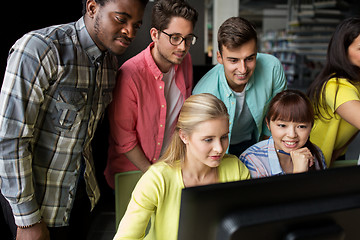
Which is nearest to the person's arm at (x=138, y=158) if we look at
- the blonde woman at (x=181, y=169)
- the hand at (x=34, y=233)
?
the blonde woman at (x=181, y=169)

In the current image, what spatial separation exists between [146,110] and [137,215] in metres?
0.56

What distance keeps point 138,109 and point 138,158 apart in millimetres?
231

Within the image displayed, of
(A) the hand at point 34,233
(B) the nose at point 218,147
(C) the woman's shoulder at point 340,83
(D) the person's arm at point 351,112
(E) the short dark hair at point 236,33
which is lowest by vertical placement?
(A) the hand at point 34,233

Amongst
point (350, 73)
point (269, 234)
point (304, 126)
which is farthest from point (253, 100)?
point (269, 234)

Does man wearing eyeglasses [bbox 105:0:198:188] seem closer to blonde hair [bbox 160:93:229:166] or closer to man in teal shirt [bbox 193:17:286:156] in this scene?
man in teal shirt [bbox 193:17:286:156]

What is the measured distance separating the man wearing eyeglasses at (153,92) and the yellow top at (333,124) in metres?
0.66

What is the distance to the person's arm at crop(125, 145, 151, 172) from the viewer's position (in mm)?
1433

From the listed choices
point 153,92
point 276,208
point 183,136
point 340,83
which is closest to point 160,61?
point 153,92

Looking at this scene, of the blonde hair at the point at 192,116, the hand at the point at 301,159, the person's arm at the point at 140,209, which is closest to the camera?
the person's arm at the point at 140,209

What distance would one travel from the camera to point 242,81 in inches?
54.6

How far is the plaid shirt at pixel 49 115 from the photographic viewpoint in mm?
976

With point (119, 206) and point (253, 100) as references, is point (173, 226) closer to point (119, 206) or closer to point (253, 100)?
point (119, 206)

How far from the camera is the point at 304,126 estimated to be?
1.27 meters

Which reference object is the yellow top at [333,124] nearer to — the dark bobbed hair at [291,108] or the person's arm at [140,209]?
the dark bobbed hair at [291,108]
